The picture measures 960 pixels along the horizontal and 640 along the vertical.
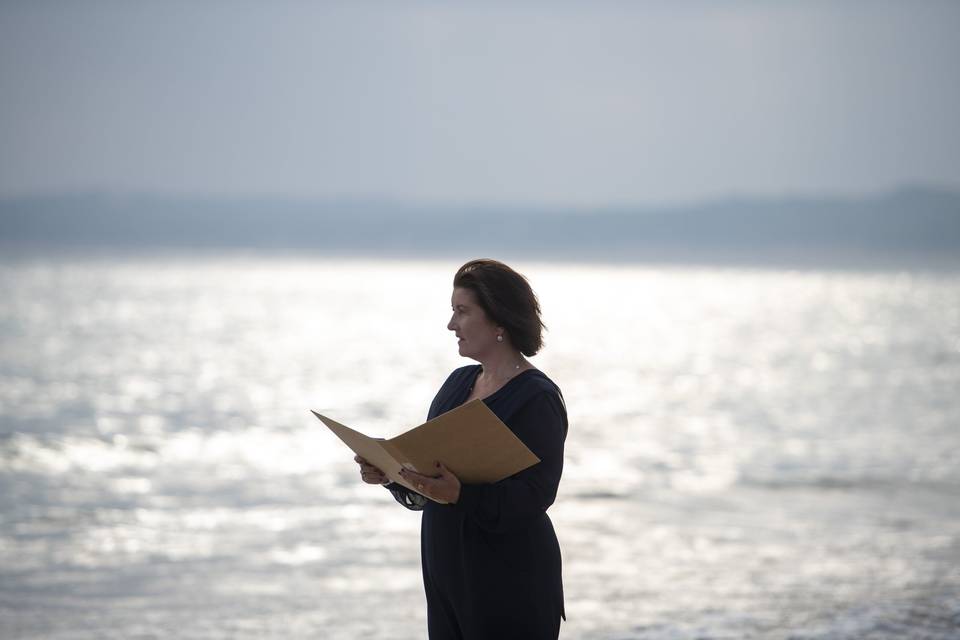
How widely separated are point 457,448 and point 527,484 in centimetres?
25

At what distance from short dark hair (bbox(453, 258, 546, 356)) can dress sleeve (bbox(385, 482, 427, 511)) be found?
56 centimetres

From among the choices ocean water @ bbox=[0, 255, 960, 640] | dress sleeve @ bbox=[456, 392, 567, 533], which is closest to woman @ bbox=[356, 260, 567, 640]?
dress sleeve @ bbox=[456, 392, 567, 533]

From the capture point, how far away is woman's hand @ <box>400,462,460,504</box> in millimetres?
3252

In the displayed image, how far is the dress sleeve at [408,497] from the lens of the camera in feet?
11.7

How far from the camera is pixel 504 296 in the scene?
342cm

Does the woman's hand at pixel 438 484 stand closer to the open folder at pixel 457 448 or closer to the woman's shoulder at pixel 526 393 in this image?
the open folder at pixel 457 448

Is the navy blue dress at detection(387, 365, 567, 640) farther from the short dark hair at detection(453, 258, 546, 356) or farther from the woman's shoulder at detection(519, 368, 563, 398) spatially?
the short dark hair at detection(453, 258, 546, 356)

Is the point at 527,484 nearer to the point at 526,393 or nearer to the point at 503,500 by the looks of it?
the point at 503,500

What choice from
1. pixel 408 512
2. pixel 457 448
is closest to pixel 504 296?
pixel 457 448

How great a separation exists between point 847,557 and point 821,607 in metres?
1.53

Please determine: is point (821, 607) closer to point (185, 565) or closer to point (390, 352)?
point (185, 565)

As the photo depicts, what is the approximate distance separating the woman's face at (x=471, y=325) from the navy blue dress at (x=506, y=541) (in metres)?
0.14

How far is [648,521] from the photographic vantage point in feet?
32.0

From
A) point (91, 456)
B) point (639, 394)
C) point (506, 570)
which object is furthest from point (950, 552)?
point (639, 394)
